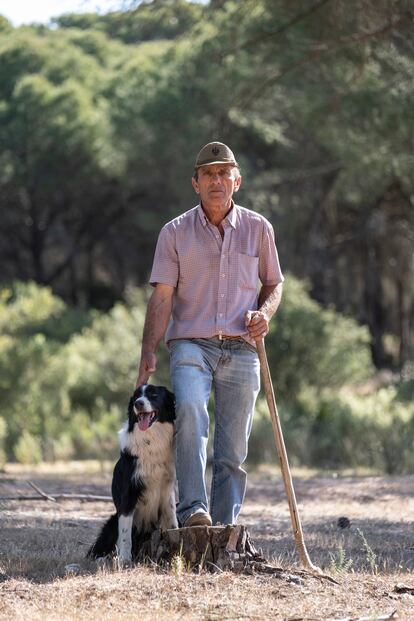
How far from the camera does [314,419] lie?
53.0 ft

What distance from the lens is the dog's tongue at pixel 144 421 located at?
5828 millimetres

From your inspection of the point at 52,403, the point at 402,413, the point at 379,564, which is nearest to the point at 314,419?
the point at 402,413

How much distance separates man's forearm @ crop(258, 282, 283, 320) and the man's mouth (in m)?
0.82

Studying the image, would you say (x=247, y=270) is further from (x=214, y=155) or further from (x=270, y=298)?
(x=214, y=155)

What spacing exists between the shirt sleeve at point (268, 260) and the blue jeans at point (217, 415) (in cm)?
41

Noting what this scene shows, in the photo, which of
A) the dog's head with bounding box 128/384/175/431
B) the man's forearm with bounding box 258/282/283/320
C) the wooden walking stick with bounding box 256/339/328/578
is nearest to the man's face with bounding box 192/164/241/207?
the man's forearm with bounding box 258/282/283/320

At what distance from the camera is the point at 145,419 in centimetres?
584

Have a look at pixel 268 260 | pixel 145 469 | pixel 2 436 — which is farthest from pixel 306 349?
pixel 145 469

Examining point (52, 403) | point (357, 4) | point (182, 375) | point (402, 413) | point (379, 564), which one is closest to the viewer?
point (182, 375)

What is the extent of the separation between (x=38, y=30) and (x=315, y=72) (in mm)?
19557

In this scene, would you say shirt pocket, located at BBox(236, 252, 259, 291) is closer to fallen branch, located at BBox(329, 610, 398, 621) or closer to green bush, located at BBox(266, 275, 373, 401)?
fallen branch, located at BBox(329, 610, 398, 621)

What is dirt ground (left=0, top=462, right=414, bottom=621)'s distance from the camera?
497 cm

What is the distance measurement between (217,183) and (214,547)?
6.32ft

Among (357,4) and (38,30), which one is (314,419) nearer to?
(357,4)
